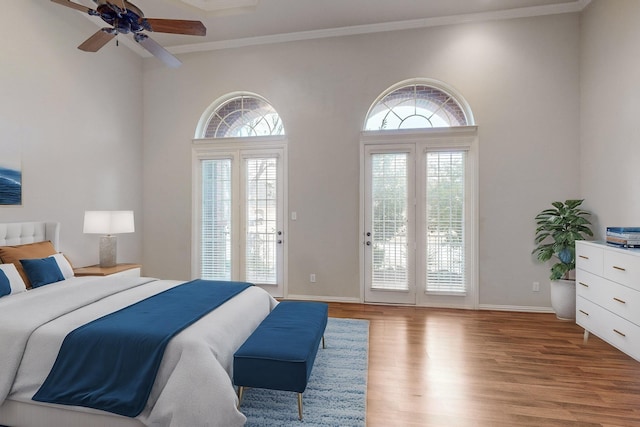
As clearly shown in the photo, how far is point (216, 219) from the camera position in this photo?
4746mm

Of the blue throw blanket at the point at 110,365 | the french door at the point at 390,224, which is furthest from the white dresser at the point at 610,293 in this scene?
the blue throw blanket at the point at 110,365

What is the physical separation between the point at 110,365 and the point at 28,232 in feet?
7.96

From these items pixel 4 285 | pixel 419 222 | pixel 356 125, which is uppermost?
pixel 356 125

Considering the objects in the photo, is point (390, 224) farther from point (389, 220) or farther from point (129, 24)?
point (129, 24)

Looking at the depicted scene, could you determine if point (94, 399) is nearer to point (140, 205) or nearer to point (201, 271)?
point (201, 271)

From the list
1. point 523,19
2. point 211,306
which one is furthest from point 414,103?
point 211,306

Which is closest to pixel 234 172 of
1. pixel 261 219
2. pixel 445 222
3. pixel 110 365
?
pixel 261 219

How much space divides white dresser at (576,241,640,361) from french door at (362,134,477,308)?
116 centimetres

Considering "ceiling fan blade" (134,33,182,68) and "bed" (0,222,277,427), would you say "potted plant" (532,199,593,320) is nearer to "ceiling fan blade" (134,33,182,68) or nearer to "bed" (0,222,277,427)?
"bed" (0,222,277,427)

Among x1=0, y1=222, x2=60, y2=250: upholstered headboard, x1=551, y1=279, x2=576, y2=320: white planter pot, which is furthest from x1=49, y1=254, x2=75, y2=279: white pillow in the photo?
x1=551, y1=279, x2=576, y2=320: white planter pot

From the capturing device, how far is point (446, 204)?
4141mm

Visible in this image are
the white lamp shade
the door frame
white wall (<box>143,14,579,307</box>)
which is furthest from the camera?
the door frame

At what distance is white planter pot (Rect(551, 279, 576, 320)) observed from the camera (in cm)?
359

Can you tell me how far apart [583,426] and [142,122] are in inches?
235
